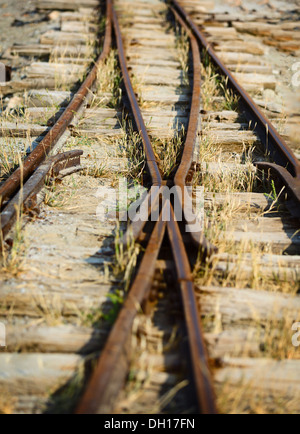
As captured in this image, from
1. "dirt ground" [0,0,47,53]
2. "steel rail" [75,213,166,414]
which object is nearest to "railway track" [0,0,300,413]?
"steel rail" [75,213,166,414]

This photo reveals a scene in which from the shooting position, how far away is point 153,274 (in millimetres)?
2174

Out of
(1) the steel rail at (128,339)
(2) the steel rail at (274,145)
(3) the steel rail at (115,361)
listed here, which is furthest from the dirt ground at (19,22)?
(3) the steel rail at (115,361)

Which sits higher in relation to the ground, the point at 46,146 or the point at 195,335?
the point at 46,146

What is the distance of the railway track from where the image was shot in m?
1.70

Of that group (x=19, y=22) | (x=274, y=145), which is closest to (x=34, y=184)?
(x=274, y=145)

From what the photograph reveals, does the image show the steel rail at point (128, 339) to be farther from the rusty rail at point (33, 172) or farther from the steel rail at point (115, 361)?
the rusty rail at point (33, 172)

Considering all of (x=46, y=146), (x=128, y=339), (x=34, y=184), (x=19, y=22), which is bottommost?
(x=128, y=339)

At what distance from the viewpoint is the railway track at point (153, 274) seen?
170 cm

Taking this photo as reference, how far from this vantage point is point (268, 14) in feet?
31.8

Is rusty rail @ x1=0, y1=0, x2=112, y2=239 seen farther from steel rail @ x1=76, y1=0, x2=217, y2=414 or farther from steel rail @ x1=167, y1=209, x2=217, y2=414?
steel rail @ x1=167, y1=209, x2=217, y2=414

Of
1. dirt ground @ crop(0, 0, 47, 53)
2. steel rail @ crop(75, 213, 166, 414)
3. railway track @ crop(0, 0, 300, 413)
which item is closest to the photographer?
steel rail @ crop(75, 213, 166, 414)

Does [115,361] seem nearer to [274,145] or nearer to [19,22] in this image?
[274,145]

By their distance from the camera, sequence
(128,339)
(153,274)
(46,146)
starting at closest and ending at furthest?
(128,339) < (153,274) < (46,146)

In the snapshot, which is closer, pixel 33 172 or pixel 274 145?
pixel 33 172
